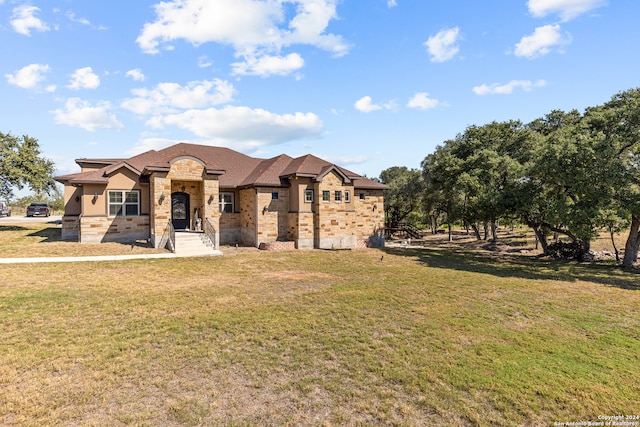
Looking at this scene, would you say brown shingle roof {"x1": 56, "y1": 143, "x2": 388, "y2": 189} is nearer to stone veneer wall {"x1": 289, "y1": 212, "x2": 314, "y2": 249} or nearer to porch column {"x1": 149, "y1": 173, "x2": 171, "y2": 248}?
porch column {"x1": 149, "y1": 173, "x2": 171, "y2": 248}

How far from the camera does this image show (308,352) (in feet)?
22.8

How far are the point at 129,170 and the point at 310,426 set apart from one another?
22.5m

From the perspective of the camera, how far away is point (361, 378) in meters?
5.93

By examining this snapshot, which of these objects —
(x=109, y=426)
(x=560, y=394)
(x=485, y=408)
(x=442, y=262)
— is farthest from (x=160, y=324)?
(x=442, y=262)

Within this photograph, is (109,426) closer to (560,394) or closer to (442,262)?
(560,394)

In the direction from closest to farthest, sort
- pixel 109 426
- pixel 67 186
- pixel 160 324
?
pixel 109 426, pixel 160 324, pixel 67 186

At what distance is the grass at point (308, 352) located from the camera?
502 centimetres

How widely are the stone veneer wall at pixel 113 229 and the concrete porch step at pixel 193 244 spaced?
3.40 m

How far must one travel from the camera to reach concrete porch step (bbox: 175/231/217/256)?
19.7 meters

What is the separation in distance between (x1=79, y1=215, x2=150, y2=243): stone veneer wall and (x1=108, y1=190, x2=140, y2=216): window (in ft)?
1.22

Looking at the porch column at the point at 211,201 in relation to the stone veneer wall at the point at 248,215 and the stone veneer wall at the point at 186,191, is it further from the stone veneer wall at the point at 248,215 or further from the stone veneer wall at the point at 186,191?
the stone veneer wall at the point at 248,215

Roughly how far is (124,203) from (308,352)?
20.3 meters

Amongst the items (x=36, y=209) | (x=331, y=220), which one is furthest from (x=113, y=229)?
(x=36, y=209)

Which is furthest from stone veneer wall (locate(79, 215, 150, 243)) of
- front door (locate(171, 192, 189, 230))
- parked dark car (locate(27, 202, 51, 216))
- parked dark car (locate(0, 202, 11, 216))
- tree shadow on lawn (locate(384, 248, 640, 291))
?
parked dark car (locate(0, 202, 11, 216))
